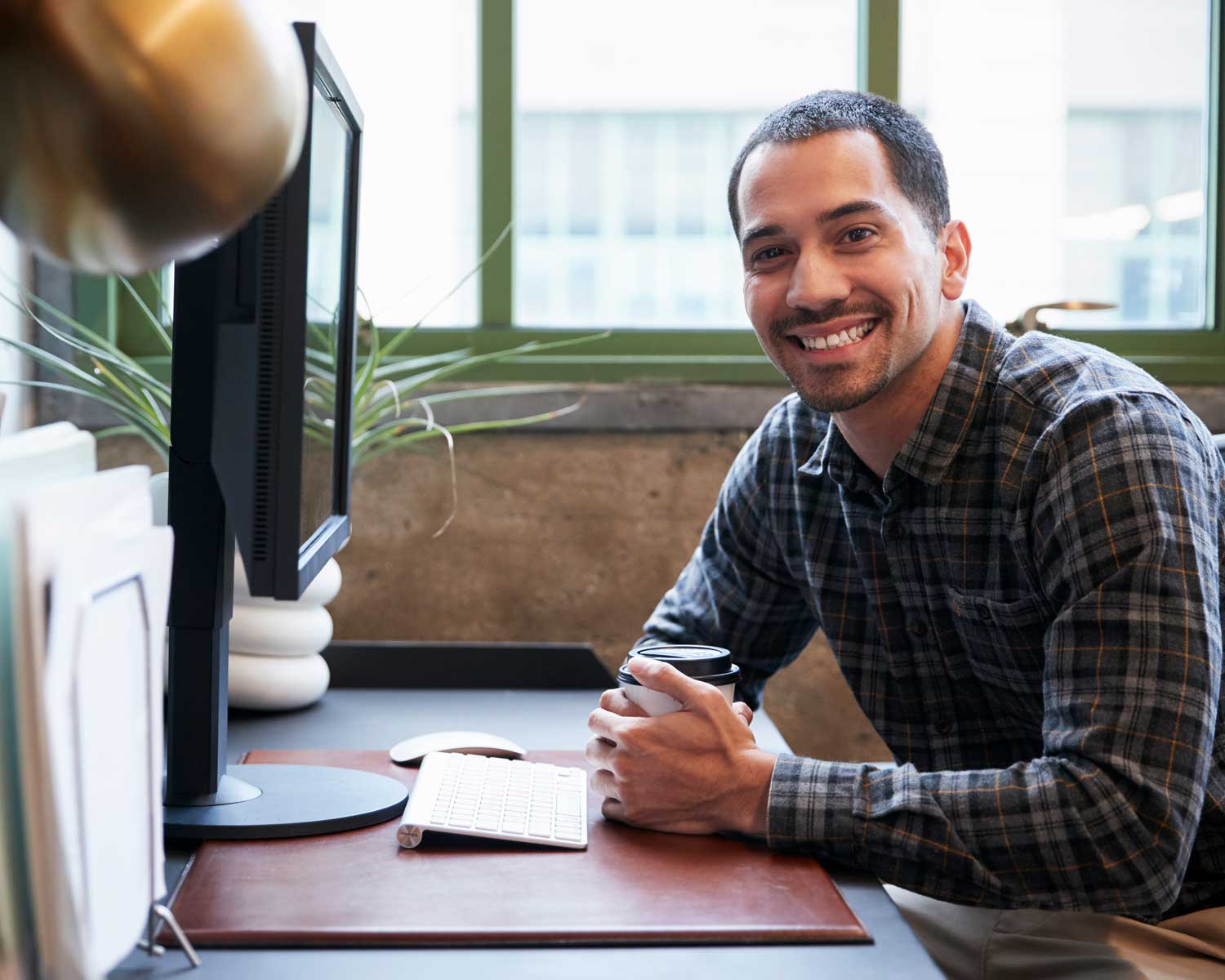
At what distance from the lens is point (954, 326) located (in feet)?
4.39

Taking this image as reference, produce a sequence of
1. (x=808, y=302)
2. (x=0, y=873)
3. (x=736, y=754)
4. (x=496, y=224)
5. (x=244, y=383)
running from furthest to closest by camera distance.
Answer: (x=496, y=224) < (x=808, y=302) < (x=736, y=754) < (x=244, y=383) < (x=0, y=873)

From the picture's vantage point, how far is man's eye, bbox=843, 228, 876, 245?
50.3 inches

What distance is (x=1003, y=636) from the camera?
1187 millimetres

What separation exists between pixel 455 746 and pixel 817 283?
0.60 metres

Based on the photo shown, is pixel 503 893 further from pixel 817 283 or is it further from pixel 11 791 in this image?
pixel 817 283

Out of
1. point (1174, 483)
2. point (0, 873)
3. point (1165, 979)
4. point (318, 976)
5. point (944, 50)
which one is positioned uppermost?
point (944, 50)

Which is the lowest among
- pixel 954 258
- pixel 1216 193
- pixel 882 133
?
pixel 954 258

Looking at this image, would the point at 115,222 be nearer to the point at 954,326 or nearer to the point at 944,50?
the point at 954,326

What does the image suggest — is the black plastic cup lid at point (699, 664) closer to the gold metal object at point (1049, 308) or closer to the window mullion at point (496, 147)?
the gold metal object at point (1049, 308)

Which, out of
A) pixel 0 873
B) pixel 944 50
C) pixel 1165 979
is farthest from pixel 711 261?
pixel 0 873

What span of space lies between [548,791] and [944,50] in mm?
1757

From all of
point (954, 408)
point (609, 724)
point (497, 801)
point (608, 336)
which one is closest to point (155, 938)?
point (497, 801)

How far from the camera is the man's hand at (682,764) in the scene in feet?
3.16

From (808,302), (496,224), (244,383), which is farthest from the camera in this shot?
(496,224)
